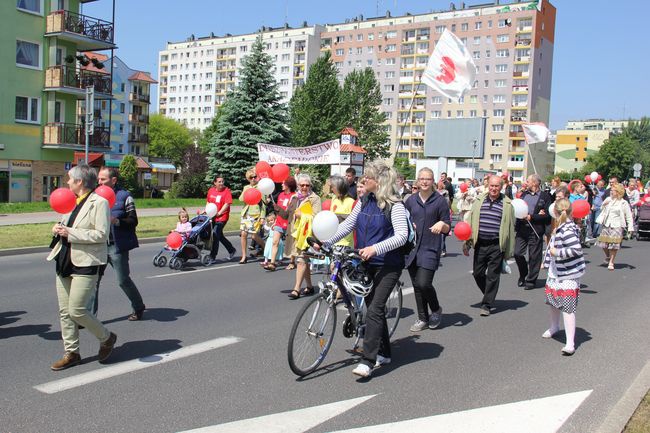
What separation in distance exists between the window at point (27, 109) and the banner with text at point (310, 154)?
1581cm

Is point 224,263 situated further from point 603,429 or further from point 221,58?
point 221,58

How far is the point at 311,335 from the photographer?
5.38 meters

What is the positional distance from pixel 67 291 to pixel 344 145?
1951 centimetres

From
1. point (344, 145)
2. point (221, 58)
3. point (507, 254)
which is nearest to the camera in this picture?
point (507, 254)

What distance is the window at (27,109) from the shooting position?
3309cm

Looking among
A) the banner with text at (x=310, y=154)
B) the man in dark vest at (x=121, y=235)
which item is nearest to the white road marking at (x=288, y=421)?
the man in dark vest at (x=121, y=235)

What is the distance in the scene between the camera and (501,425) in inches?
176

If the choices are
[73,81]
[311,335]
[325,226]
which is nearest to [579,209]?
[325,226]

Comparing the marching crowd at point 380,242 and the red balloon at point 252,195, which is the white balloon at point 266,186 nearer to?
the red balloon at point 252,195

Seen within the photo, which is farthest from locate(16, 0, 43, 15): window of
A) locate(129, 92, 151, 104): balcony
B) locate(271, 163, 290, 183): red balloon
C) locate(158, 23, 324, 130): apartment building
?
locate(158, 23, 324, 130): apartment building

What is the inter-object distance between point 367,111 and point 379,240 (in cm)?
7157

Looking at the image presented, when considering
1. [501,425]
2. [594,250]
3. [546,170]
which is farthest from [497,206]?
[546,170]

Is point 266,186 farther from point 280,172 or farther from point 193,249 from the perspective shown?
point 193,249

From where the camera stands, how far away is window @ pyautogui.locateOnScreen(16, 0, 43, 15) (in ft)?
108
